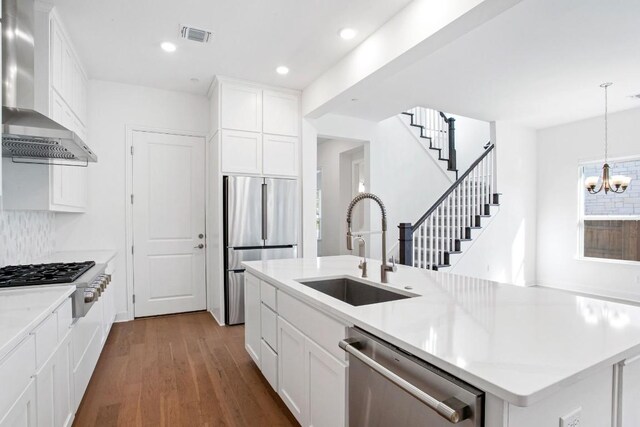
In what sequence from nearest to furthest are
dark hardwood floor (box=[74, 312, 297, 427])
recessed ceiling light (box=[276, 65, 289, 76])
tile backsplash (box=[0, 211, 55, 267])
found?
1. dark hardwood floor (box=[74, 312, 297, 427])
2. tile backsplash (box=[0, 211, 55, 267])
3. recessed ceiling light (box=[276, 65, 289, 76])

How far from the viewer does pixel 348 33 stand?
303cm

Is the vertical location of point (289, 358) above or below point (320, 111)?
below

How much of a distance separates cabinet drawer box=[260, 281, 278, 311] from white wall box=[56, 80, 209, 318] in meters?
2.49

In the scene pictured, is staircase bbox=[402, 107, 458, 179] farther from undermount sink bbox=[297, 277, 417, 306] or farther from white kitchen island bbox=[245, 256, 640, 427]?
white kitchen island bbox=[245, 256, 640, 427]

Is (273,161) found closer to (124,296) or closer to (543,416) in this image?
(124,296)

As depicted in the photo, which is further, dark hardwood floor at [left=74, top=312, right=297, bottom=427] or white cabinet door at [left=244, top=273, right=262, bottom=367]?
white cabinet door at [left=244, top=273, right=262, bottom=367]

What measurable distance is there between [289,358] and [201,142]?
338 centimetres

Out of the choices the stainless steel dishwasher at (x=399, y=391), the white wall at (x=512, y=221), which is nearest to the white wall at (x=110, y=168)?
the stainless steel dishwasher at (x=399, y=391)

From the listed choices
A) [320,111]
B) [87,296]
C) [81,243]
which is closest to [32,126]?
[87,296]

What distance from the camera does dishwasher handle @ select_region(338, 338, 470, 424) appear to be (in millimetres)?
889

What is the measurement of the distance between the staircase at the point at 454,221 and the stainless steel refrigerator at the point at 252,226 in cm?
158

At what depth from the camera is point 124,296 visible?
411 centimetres

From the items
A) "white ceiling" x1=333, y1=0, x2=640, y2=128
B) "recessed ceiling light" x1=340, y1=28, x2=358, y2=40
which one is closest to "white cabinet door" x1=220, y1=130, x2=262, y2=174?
"white ceiling" x1=333, y1=0, x2=640, y2=128

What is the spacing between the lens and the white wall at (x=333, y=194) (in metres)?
6.67
